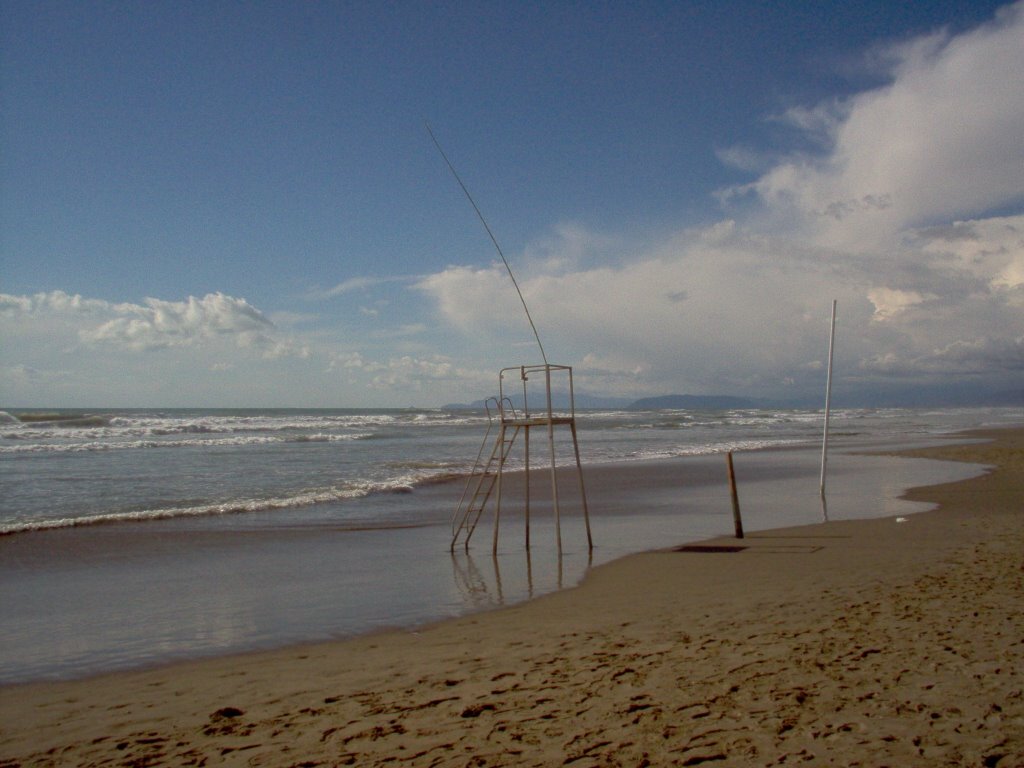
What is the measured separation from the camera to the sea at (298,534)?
26.9ft

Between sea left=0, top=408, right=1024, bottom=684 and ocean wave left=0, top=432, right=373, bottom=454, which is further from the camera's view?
ocean wave left=0, top=432, right=373, bottom=454

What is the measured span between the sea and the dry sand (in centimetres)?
101

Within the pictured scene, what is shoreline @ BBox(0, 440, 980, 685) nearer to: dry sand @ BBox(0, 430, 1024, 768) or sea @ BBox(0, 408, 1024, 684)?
sea @ BBox(0, 408, 1024, 684)

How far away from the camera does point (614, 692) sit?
17.7ft

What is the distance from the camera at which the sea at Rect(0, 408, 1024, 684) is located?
8188mm

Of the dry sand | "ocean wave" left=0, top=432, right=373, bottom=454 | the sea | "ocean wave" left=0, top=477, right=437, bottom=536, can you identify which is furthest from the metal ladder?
"ocean wave" left=0, top=432, right=373, bottom=454

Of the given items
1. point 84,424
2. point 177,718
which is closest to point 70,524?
point 177,718

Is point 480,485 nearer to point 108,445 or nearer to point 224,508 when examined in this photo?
point 224,508

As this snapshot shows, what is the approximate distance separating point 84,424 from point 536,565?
57999 mm

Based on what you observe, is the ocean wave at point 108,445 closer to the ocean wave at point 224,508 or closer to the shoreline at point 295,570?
the ocean wave at point 224,508

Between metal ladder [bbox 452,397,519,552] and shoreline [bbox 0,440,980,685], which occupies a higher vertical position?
metal ladder [bbox 452,397,519,552]

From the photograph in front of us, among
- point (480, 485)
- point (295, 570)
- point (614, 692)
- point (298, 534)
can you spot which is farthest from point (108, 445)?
point (614, 692)

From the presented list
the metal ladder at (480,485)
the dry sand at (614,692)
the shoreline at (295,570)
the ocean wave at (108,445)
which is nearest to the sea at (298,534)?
the shoreline at (295,570)

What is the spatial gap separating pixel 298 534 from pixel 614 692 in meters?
9.94
